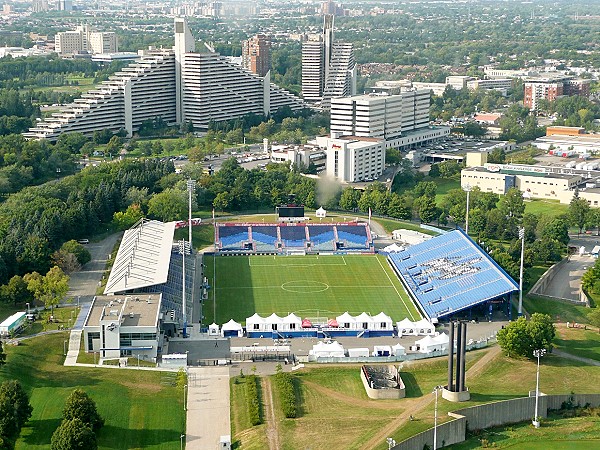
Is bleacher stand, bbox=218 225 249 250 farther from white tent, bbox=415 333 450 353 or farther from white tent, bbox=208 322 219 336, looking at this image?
white tent, bbox=415 333 450 353

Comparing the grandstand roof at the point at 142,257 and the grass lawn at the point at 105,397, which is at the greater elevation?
the grandstand roof at the point at 142,257

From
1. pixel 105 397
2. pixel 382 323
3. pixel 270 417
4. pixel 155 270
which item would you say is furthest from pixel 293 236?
pixel 270 417

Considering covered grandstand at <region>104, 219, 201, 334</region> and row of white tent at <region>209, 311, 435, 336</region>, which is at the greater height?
covered grandstand at <region>104, 219, 201, 334</region>

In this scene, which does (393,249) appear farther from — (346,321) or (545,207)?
(545,207)

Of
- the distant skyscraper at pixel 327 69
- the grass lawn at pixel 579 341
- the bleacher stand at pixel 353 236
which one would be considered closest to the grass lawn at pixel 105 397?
the grass lawn at pixel 579 341

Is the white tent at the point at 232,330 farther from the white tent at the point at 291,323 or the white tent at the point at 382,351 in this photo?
the white tent at the point at 382,351

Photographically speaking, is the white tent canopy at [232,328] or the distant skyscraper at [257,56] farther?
the distant skyscraper at [257,56]

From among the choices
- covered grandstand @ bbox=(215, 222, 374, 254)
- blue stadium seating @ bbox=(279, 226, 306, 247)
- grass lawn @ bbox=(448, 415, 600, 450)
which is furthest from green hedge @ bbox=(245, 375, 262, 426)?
blue stadium seating @ bbox=(279, 226, 306, 247)

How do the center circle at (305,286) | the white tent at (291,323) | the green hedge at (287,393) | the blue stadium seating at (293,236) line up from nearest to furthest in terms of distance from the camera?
1. the green hedge at (287,393)
2. the white tent at (291,323)
3. the center circle at (305,286)
4. the blue stadium seating at (293,236)
